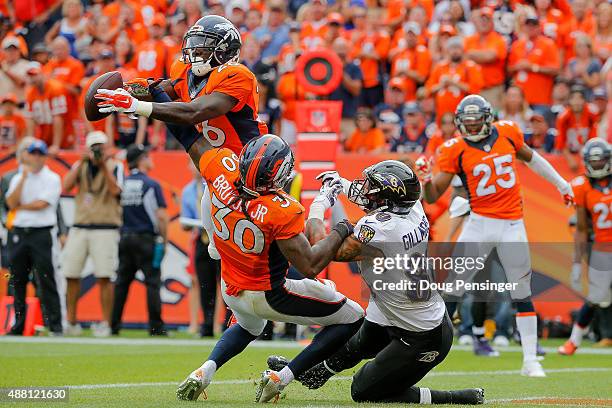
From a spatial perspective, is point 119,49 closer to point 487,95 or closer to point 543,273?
point 487,95

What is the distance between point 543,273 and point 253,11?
6222 millimetres

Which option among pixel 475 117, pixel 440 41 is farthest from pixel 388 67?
pixel 475 117

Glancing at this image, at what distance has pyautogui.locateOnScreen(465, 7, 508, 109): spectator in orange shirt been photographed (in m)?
14.9

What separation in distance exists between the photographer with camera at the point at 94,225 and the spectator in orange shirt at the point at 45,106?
76.1 inches

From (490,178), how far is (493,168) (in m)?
0.09

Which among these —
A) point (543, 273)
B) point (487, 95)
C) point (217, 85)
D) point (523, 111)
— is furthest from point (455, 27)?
point (217, 85)

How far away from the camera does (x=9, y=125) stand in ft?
49.4

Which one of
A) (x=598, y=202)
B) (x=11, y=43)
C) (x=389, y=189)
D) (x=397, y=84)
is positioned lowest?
(x=598, y=202)

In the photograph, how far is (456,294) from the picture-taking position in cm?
1009

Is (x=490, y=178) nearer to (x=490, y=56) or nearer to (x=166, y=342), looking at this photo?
(x=166, y=342)

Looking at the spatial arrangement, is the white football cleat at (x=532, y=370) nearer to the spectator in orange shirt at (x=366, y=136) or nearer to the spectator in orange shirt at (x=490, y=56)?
the spectator in orange shirt at (x=366, y=136)

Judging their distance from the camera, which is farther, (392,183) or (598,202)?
(598,202)

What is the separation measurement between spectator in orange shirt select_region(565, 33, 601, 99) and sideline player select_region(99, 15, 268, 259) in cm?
780

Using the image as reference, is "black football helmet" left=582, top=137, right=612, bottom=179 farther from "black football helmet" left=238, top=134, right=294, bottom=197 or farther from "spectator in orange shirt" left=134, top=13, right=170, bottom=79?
"spectator in orange shirt" left=134, top=13, right=170, bottom=79
